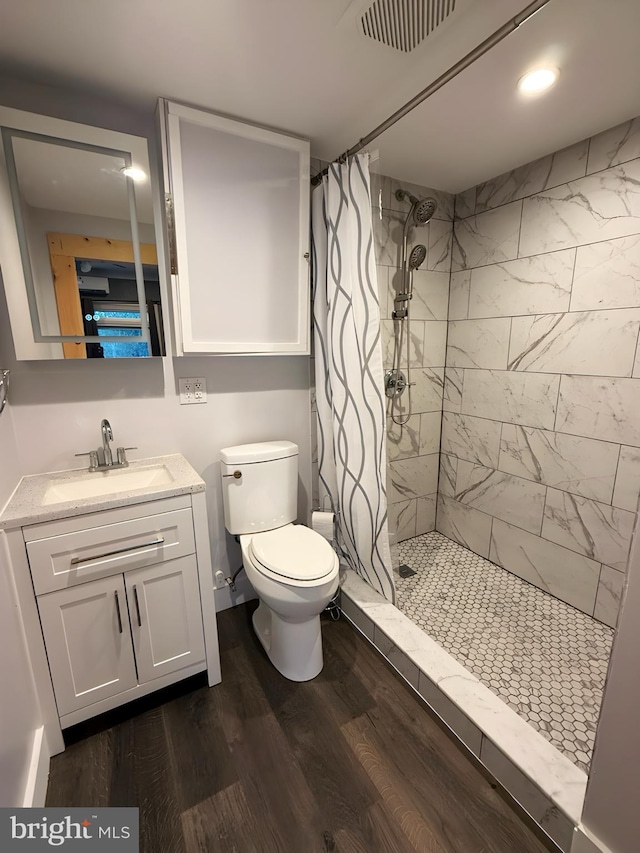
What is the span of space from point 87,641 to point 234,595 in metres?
0.86

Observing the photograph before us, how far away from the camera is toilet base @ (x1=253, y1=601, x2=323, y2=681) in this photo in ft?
5.21

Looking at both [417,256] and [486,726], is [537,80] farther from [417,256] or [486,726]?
[486,726]

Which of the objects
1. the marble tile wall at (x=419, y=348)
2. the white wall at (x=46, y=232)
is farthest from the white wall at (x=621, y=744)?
the white wall at (x=46, y=232)

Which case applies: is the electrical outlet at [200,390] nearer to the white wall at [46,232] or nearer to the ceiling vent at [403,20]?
the white wall at [46,232]

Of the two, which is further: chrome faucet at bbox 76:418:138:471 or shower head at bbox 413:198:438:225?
shower head at bbox 413:198:438:225

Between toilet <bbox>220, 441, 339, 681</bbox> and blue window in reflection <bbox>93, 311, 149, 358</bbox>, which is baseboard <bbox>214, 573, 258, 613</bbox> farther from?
blue window in reflection <bbox>93, 311, 149, 358</bbox>

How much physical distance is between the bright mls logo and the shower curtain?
49.1 inches

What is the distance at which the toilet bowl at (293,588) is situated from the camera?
4.81 feet

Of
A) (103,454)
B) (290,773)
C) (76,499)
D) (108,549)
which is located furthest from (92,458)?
(290,773)

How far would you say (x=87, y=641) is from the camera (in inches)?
51.6

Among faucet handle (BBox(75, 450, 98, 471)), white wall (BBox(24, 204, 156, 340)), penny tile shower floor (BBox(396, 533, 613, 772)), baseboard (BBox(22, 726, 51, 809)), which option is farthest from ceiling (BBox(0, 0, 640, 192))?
penny tile shower floor (BBox(396, 533, 613, 772))

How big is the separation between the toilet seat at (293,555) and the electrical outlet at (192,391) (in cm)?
71

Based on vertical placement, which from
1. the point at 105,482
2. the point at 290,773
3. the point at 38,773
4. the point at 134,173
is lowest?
the point at 290,773

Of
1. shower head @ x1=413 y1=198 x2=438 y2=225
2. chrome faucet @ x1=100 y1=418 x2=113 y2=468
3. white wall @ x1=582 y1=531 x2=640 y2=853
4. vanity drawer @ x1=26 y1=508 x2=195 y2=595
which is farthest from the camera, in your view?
shower head @ x1=413 y1=198 x2=438 y2=225
